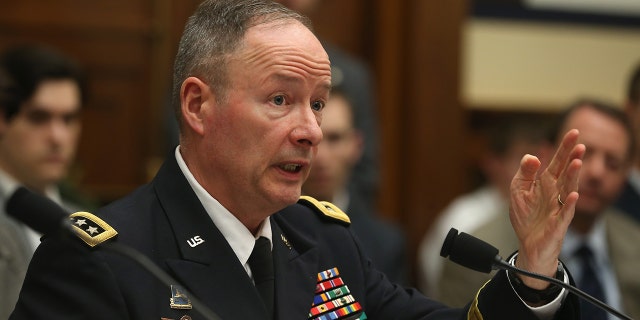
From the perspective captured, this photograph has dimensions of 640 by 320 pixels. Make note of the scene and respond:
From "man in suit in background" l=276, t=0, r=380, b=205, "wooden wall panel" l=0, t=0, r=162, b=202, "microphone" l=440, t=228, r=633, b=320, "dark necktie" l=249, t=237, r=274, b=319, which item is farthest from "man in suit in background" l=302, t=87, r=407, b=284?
"microphone" l=440, t=228, r=633, b=320

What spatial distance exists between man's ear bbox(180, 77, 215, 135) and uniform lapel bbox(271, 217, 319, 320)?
257 millimetres

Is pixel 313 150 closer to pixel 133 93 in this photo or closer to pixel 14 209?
pixel 14 209

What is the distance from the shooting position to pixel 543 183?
197 centimetres

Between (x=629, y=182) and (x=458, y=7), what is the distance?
1695 mm

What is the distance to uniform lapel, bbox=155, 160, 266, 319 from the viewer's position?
1.88m

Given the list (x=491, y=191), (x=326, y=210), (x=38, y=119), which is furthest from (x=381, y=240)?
(x=326, y=210)

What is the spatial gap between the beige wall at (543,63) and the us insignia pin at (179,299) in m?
3.74

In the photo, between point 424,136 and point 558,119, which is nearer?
point 558,119

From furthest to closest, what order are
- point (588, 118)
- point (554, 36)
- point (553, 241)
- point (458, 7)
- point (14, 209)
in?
point (554, 36) → point (458, 7) → point (588, 118) → point (553, 241) → point (14, 209)

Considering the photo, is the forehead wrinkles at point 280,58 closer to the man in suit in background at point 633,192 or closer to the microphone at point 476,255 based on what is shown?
the microphone at point 476,255

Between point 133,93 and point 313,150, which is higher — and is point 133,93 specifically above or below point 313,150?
below

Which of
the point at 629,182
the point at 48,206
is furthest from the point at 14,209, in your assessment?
the point at 629,182

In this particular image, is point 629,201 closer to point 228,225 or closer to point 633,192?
point 633,192

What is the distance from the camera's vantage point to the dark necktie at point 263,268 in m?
1.97
